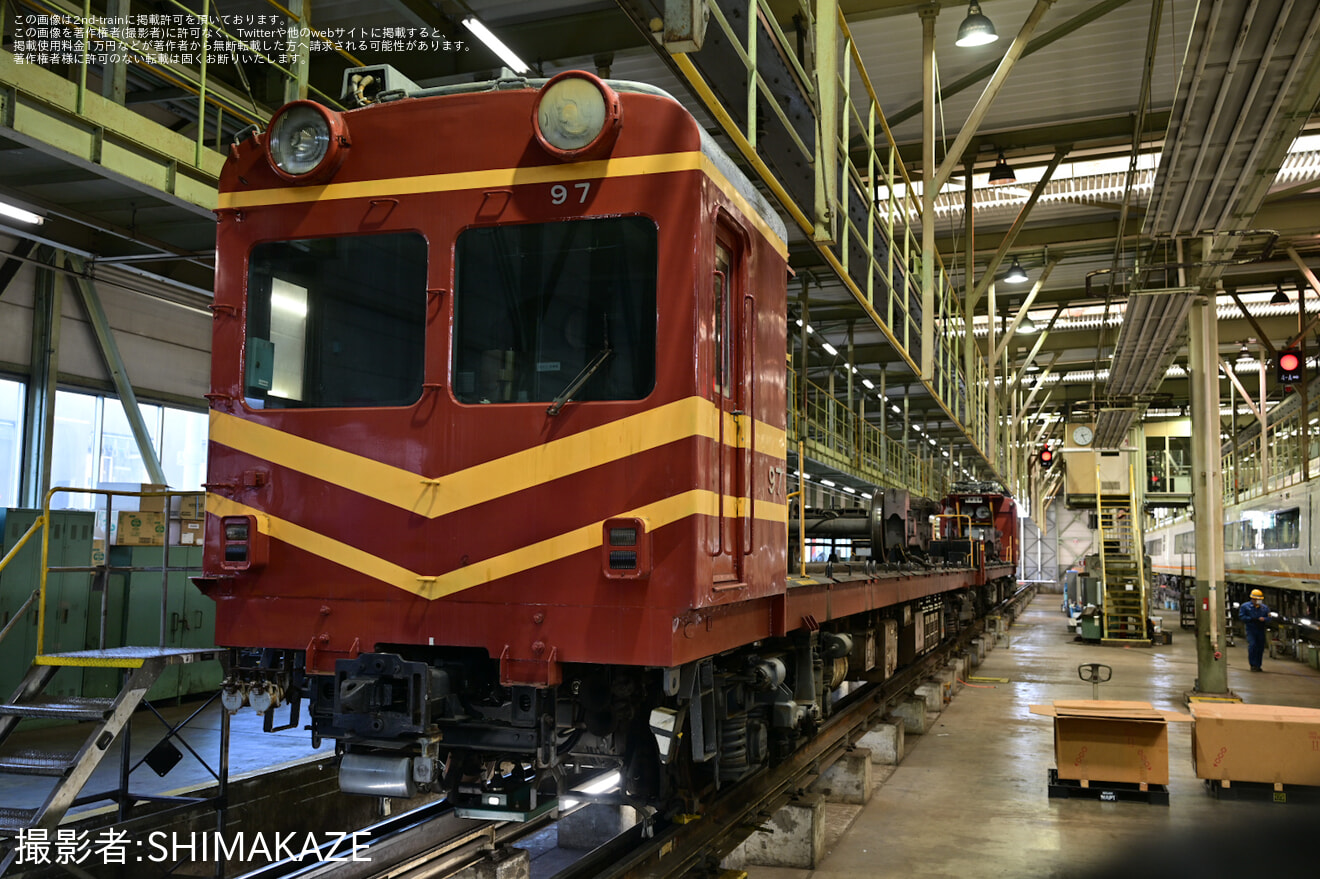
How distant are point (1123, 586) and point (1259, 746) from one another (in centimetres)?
1560

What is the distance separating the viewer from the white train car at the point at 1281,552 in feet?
57.7

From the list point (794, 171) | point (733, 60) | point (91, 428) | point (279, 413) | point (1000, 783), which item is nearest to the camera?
point (279, 413)

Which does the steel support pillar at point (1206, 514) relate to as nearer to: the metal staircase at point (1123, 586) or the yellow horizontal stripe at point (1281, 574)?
the yellow horizontal stripe at point (1281, 574)

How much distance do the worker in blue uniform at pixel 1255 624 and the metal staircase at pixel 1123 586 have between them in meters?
4.17

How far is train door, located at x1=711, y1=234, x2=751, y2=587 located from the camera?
4.34 meters

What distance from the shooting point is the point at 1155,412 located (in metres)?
39.4

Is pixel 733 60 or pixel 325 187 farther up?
pixel 733 60

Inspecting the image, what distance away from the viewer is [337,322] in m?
4.47

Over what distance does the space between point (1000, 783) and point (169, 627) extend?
333 inches

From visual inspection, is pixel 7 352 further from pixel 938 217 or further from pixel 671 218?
pixel 938 217

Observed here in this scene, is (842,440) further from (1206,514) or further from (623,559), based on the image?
(623,559)

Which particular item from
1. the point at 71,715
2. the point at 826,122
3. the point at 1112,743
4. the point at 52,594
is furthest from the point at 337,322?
the point at 52,594

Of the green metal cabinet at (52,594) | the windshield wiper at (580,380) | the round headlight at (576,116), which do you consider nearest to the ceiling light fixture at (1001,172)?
the round headlight at (576,116)

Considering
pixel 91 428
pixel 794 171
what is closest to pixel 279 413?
pixel 794 171
